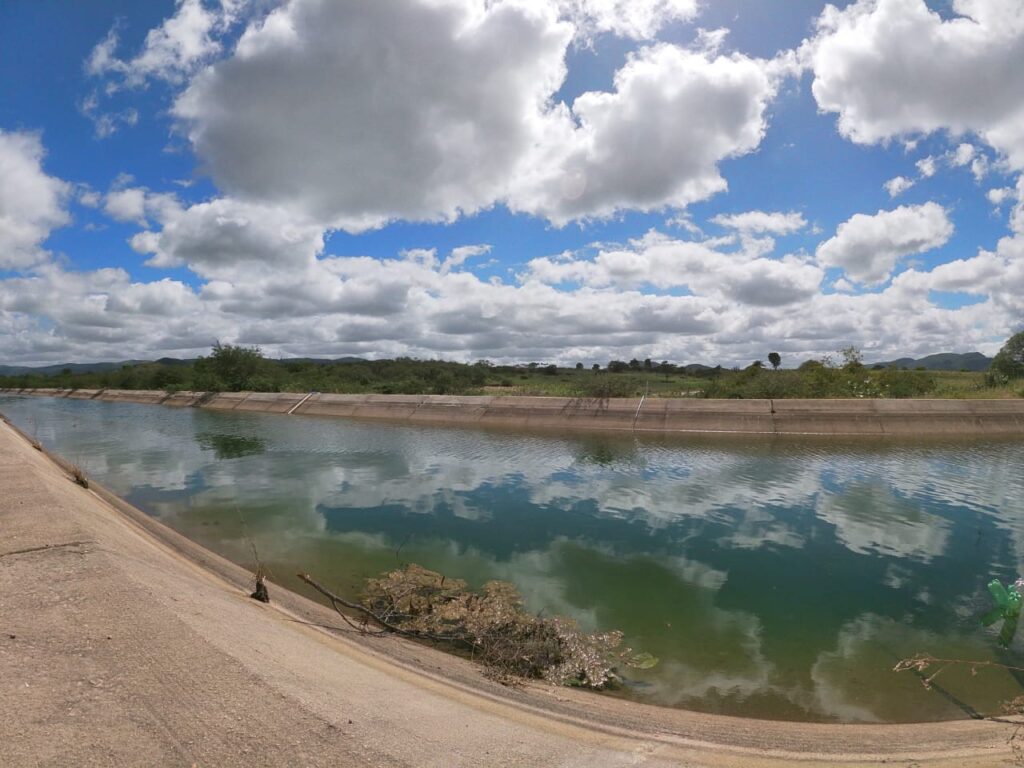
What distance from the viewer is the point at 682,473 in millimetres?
20266

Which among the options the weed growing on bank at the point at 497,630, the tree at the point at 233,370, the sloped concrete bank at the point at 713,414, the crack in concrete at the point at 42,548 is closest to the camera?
the crack in concrete at the point at 42,548

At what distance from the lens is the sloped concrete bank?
31.2 meters

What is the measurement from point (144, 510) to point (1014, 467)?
28.8 m

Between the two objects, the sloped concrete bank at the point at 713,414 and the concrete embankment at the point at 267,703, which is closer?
the concrete embankment at the point at 267,703

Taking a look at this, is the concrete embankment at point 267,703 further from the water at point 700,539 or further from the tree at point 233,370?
the tree at point 233,370

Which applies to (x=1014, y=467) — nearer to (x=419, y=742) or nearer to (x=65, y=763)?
(x=419, y=742)

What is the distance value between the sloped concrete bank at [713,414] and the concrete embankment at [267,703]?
29.6 m

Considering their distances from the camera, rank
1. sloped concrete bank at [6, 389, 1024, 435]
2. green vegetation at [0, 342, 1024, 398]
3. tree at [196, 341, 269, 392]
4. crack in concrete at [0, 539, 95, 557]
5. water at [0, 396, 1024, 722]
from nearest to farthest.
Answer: crack in concrete at [0, 539, 95, 557], water at [0, 396, 1024, 722], sloped concrete bank at [6, 389, 1024, 435], green vegetation at [0, 342, 1024, 398], tree at [196, 341, 269, 392]

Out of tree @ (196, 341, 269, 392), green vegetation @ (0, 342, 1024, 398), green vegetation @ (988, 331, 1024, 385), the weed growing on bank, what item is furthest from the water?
tree @ (196, 341, 269, 392)

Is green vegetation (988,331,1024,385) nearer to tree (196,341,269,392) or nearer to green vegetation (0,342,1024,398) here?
green vegetation (0,342,1024,398)

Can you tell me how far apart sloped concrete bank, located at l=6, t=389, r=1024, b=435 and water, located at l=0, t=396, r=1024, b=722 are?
5348mm

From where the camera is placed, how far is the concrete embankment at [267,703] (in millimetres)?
3240

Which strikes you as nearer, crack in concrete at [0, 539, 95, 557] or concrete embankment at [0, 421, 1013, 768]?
concrete embankment at [0, 421, 1013, 768]

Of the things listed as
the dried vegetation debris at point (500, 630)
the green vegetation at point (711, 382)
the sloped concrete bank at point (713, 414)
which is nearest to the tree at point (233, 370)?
the green vegetation at point (711, 382)
